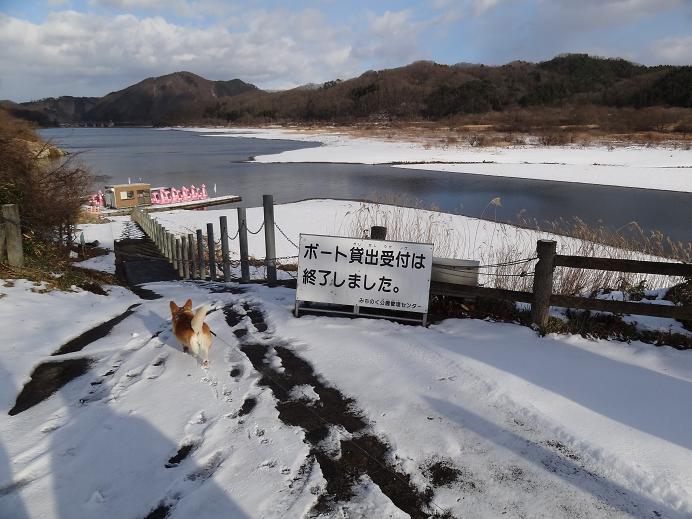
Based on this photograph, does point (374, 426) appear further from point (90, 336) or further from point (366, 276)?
point (90, 336)

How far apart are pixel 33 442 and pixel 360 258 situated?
3667 mm

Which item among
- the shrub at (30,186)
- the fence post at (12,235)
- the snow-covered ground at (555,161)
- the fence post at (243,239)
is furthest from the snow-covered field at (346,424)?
the snow-covered ground at (555,161)

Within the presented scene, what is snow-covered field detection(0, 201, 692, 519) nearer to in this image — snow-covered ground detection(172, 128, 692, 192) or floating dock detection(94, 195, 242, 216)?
floating dock detection(94, 195, 242, 216)

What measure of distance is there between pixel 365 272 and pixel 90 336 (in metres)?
3.32

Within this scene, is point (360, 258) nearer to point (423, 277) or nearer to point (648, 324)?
point (423, 277)

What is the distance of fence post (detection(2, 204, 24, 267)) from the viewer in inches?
285

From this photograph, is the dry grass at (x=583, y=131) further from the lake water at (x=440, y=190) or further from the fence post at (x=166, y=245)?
the fence post at (x=166, y=245)

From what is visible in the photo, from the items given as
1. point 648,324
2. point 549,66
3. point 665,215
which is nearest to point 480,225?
point 665,215

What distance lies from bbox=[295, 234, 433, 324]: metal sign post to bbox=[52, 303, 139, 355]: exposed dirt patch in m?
2.32

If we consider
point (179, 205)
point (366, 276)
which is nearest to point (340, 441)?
point (366, 276)

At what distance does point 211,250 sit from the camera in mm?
10453

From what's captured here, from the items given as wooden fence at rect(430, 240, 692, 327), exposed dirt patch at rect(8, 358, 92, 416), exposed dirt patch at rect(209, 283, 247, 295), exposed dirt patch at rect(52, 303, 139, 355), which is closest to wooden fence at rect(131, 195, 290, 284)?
exposed dirt patch at rect(209, 283, 247, 295)

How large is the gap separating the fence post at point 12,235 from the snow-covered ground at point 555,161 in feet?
89.4

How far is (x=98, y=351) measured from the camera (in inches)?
204
